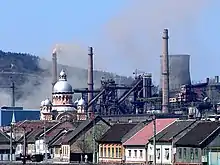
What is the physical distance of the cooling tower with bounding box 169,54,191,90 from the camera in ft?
495

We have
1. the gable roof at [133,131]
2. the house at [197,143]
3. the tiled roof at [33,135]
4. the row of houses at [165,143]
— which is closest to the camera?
the house at [197,143]

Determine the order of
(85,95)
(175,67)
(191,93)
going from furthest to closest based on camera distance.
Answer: (85,95)
(175,67)
(191,93)

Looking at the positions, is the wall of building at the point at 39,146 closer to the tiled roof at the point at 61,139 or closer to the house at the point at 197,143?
the tiled roof at the point at 61,139

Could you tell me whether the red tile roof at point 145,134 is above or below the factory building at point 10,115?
below

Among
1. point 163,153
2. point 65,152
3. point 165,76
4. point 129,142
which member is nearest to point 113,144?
point 129,142

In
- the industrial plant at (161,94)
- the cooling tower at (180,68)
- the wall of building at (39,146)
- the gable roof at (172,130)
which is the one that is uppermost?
the cooling tower at (180,68)

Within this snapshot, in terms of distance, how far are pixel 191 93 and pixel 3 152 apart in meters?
38.9

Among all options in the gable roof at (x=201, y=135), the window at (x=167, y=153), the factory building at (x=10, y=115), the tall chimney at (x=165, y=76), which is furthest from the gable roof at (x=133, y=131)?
the factory building at (x=10, y=115)

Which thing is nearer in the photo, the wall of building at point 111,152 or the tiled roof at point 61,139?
the wall of building at point 111,152

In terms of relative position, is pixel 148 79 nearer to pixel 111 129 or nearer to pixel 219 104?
pixel 219 104

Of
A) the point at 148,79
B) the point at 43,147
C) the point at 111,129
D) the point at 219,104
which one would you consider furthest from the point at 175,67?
the point at 111,129

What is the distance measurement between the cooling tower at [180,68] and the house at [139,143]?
2441 inches

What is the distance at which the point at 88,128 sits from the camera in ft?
331

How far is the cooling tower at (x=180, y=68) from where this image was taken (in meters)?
151
